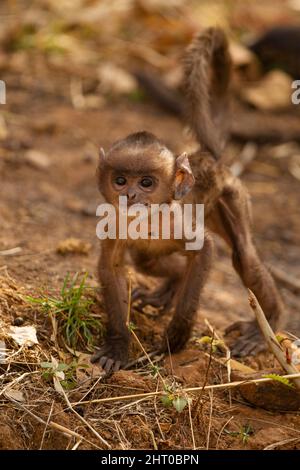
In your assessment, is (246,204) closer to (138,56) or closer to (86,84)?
(86,84)

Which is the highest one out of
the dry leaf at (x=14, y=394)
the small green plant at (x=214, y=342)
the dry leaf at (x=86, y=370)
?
the small green plant at (x=214, y=342)

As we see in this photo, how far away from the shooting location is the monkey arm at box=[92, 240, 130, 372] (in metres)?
4.58

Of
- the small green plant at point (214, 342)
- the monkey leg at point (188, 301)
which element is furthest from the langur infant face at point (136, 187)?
the small green plant at point (214, 342)

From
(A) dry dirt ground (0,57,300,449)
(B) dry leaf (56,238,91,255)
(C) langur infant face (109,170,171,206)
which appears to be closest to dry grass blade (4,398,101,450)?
(A) dry dirt ground (0,57,300,449)

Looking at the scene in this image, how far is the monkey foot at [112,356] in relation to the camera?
447cm

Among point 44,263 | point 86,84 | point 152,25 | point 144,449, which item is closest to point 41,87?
point 86,84

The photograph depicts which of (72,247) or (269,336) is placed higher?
(72,247)

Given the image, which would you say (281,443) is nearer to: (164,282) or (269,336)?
(269,336)

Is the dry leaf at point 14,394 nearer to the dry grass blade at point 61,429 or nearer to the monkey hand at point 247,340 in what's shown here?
the dry grass blade at point 61,429

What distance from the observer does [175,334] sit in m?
4.75

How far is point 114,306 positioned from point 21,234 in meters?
1.63

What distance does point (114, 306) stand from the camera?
15.5 ft

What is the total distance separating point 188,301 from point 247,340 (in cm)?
67

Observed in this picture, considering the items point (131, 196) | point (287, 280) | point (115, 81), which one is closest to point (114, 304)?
point (131, 196)
